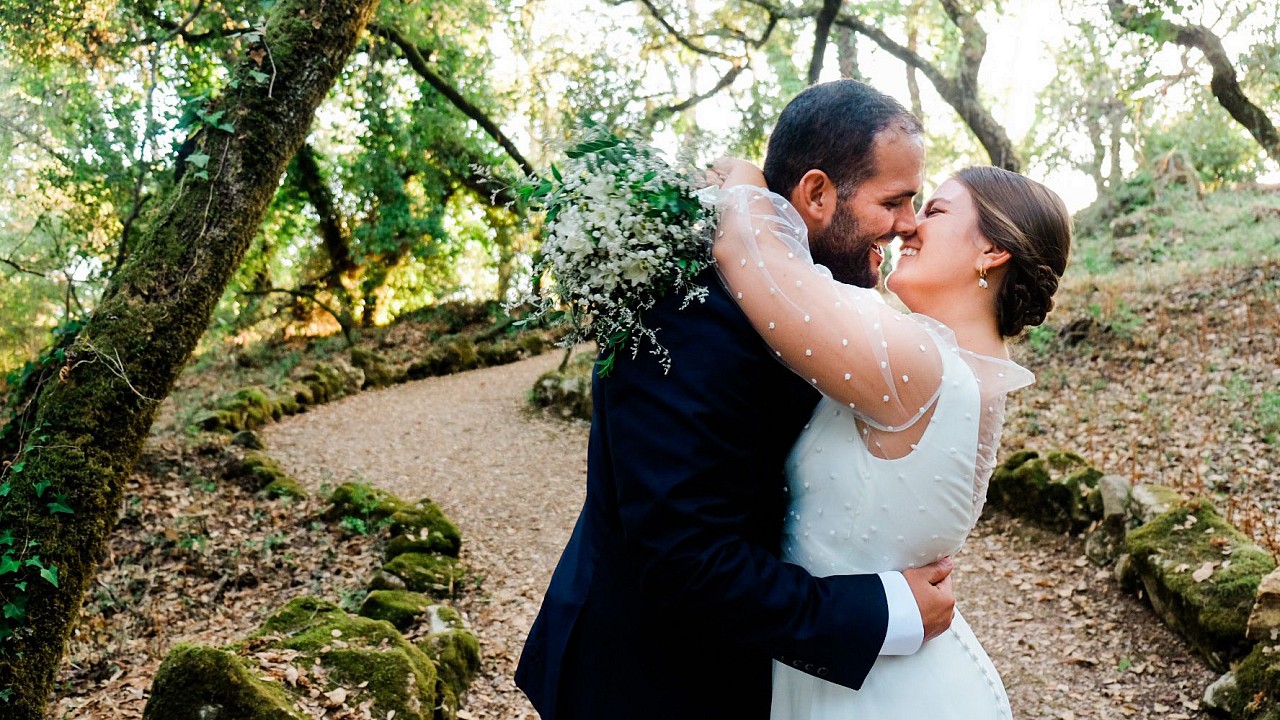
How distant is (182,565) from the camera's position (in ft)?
18.7

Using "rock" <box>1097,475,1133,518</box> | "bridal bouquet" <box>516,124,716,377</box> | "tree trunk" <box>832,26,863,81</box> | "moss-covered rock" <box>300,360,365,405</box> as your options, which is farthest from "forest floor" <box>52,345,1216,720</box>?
"tree trunk" <box>832,26,863,81</box>

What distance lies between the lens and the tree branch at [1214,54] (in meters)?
7.82

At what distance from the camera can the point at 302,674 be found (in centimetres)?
344

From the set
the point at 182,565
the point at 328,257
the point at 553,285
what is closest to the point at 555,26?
the point at 328,257

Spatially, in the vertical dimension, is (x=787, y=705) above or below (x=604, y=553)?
below

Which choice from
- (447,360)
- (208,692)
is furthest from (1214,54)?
(447,360)

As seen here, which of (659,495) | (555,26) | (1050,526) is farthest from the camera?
(555,26)

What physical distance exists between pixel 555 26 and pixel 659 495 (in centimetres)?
1545

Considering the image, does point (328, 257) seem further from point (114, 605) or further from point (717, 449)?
point (717, 449)

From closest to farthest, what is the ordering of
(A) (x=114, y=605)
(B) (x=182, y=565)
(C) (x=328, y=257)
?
(A) (x=114, y=605)
(B) (x=182, y=565)
(C) (x=328, y=257)

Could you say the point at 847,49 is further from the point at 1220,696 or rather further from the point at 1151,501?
the point at 1220,696

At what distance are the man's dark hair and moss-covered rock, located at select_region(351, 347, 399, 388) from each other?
12457 mm

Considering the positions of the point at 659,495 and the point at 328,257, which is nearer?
the point at 659,495

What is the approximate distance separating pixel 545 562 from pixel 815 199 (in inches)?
214
